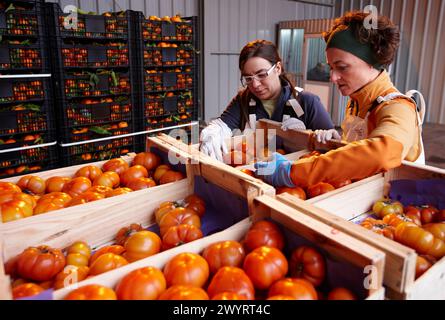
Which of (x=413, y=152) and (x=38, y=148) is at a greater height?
(x=413, y=152)

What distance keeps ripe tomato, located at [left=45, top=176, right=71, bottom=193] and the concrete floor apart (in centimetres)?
509

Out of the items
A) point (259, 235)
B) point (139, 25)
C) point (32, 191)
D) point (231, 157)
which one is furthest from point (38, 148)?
point (259, 235)

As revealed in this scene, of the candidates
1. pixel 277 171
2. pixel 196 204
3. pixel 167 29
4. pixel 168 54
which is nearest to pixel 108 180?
pixel 196 204

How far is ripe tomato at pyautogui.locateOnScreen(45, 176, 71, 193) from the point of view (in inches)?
72.6

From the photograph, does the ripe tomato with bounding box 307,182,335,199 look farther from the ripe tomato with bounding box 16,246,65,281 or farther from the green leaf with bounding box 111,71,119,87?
the green leaf with bounding box 111,71,119,87

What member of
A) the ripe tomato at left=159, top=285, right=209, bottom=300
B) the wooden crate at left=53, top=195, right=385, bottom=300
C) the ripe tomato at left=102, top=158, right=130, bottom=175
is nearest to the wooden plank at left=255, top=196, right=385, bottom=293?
the wooden crate at left=53, top=195, right=385, bottom=300

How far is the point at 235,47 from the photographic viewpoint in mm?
7340

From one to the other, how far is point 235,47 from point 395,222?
641 cm

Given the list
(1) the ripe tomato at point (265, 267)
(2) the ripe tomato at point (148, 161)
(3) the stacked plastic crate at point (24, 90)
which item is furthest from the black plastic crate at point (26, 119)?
(1) the ripe tomato at point (265, 267)

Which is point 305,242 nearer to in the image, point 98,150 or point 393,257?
point 393,257

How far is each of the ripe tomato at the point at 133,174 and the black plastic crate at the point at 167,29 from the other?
3202 mm

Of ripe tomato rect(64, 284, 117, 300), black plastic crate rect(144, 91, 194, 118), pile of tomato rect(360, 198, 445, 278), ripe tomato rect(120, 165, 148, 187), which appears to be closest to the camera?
ripe tomato rect(64, 284, 117, 300)

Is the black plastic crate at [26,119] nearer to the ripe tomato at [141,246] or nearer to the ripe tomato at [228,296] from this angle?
the ripe tomato at [141,246]

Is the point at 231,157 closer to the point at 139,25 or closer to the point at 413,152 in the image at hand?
the point at 413,152
